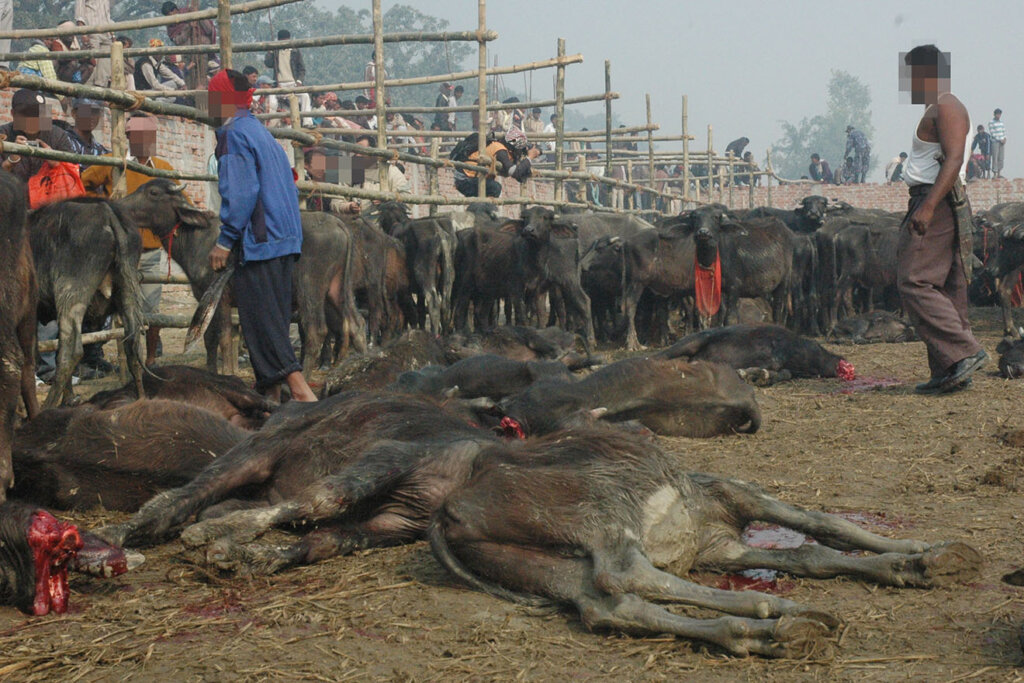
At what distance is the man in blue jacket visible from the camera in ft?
20.4

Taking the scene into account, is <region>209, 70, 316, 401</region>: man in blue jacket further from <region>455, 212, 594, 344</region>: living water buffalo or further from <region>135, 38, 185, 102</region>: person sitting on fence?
<region>135, 38, 185, 102</region>: person sitting on fence

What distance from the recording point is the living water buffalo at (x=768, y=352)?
8.65 m

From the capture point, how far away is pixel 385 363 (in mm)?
7621

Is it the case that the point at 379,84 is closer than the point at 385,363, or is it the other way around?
the point at 385,363

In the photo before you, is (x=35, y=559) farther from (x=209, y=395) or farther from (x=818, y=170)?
(x=818, y=170)

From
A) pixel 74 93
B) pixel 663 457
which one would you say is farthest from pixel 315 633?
pixel 74 93

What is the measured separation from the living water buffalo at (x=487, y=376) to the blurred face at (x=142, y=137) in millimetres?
4084

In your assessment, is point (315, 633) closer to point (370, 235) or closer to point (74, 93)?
point (74, 93)

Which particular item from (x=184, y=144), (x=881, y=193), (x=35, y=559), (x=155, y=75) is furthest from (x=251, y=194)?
(x=881, y=193)

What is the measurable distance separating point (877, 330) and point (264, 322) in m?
8.91

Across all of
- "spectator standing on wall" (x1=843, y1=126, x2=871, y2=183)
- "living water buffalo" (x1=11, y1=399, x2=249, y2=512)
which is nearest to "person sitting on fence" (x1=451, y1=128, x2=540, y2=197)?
"living water buffalo" (x1=11, y1=399, x2=249, y2=512)

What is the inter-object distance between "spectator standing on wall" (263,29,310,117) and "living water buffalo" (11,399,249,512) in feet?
48.2

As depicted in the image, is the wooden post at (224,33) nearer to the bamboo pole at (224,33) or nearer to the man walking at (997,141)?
the bamboo pole at (224,33)

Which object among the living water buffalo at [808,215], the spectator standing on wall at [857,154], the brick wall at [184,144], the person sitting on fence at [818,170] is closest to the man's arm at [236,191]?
the brick wall at [184,144]
